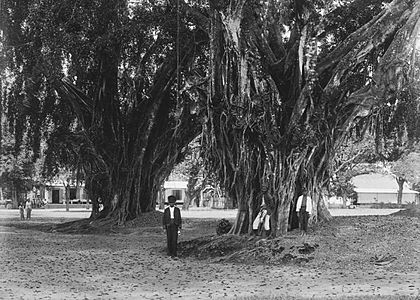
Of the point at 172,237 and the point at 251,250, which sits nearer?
the point at 251,250

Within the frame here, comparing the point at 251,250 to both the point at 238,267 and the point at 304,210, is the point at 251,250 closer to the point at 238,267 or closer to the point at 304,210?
the point at 238,267

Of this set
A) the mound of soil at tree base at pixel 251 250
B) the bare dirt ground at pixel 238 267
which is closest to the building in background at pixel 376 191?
the bare dirt ground at pixel 238 267

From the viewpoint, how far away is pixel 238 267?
1149 cm

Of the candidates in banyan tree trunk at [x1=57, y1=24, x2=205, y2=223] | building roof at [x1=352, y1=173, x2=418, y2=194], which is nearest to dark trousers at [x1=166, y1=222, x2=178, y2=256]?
banyan tree trunk at [x1=57, y1=24, x2=205, y2=223]

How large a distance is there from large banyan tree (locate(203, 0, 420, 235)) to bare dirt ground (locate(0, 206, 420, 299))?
122 centimetres

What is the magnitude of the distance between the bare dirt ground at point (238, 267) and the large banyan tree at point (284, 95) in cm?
122

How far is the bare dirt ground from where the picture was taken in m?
8.81

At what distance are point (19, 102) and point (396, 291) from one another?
55.2 ft

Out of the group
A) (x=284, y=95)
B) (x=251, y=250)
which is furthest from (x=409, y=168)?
(x=251, y=250)

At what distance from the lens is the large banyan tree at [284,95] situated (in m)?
13.0

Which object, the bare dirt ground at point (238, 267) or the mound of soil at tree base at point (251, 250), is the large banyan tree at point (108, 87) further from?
the bare dirt ground at point (238, 267)

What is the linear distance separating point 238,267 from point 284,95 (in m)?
4.62

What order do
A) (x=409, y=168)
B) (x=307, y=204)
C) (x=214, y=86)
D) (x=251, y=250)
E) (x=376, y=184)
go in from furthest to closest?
(x=376, y=184) → (x=409, y=168) → (x=307, y=204) → (x=214, y=86) → (x=251, y=250)

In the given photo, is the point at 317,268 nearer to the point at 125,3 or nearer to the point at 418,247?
the point at 418,247
